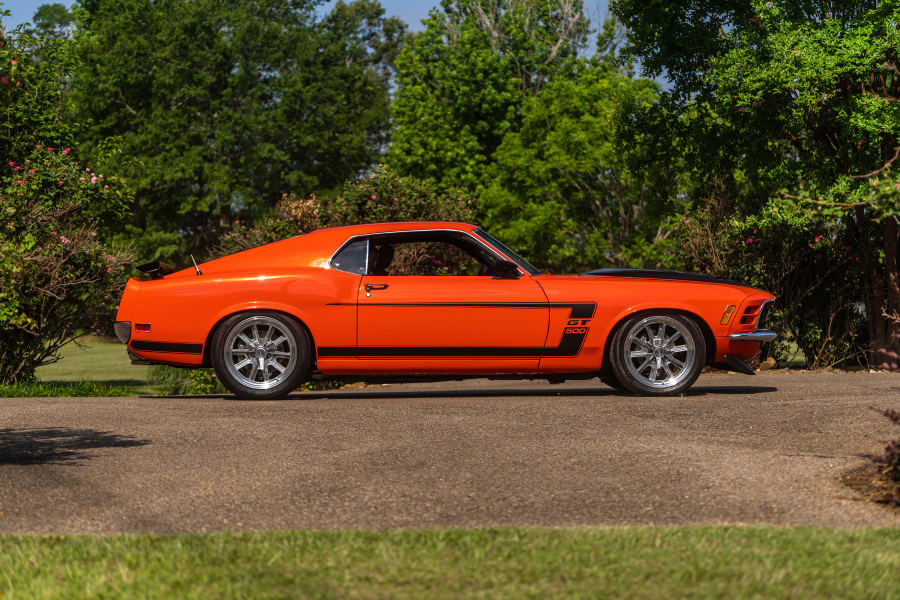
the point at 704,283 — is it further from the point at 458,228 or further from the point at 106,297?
the point at 106,297

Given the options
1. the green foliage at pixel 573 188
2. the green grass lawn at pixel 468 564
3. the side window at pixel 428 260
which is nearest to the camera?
the green grass lawn at pixel 468 564

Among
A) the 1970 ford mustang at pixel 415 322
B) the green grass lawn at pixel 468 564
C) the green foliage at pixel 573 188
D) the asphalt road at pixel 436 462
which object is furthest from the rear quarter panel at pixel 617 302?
the green foliage at pixel 573 188

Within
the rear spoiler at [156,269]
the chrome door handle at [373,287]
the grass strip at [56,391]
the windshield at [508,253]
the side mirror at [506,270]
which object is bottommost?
the grass strip at [56,391]

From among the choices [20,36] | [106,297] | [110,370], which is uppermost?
[20,36]

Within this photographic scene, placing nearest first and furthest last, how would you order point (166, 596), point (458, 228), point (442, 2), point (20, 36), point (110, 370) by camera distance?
point (166, 596) < point (458, 228) < point (20, 36) < point (110, 370) < point (442, 2)

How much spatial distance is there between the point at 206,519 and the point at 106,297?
10.0 metres

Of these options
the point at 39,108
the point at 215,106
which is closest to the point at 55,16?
the point at 215,106

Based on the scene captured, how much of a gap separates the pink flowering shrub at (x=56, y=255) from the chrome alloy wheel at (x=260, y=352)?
4.20 m

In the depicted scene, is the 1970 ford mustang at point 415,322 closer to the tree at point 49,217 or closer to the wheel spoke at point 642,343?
the wheel spoke at point 642,343

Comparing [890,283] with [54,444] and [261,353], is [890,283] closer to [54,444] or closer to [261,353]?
[261,353]

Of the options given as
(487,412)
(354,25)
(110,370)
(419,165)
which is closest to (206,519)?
(487,412)

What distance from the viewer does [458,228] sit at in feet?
31.3

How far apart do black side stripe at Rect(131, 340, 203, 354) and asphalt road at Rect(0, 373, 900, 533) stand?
47 cm

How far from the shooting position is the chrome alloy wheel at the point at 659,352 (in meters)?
9.37
